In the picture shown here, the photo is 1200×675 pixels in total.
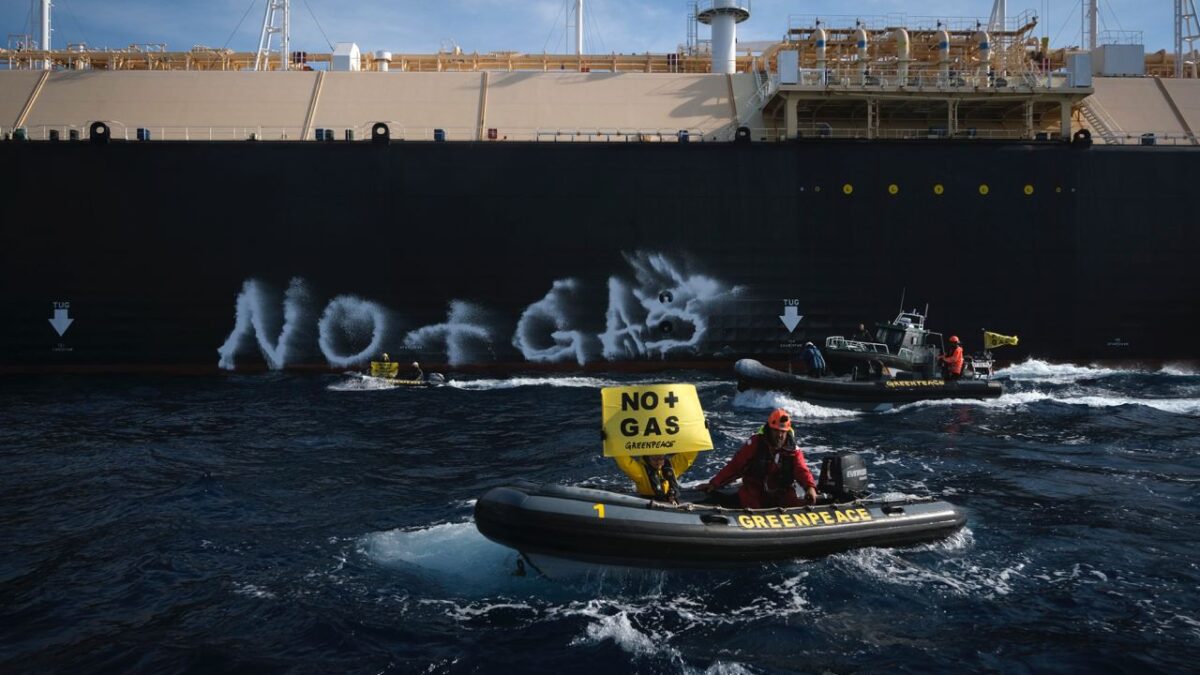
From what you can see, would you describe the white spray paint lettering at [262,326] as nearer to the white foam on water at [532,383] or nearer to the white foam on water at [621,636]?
the white foam on water at [532,383]

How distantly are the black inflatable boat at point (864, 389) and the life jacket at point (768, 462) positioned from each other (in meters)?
10.5

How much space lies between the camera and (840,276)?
2578 centimetres

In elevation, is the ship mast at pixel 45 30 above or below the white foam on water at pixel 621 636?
above

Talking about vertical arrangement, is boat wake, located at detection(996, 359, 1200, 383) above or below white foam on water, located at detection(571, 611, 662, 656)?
above

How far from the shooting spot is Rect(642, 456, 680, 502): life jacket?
9.93 m

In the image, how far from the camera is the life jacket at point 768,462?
33.1 ft

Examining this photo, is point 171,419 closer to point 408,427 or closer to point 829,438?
point 408,427

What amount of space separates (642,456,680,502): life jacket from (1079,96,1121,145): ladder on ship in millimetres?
24470

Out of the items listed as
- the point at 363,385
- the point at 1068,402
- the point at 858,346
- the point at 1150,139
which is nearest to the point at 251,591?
the point at 363,385

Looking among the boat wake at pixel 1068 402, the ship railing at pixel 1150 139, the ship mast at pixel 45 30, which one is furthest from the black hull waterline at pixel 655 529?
the ship mast at pixel 45 30

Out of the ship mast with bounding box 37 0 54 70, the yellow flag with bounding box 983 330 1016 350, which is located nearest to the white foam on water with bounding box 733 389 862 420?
the yellow flag with bounding box 983 330 1016 350

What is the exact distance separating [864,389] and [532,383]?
30.0 feet

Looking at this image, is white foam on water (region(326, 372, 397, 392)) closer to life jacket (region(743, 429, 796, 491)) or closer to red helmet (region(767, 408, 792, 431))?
life jacket (region(743, 429, 796, 491))

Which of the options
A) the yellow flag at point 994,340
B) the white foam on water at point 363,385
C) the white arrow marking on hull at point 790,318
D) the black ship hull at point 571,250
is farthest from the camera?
the white arrow marking on hull at point 790,318
